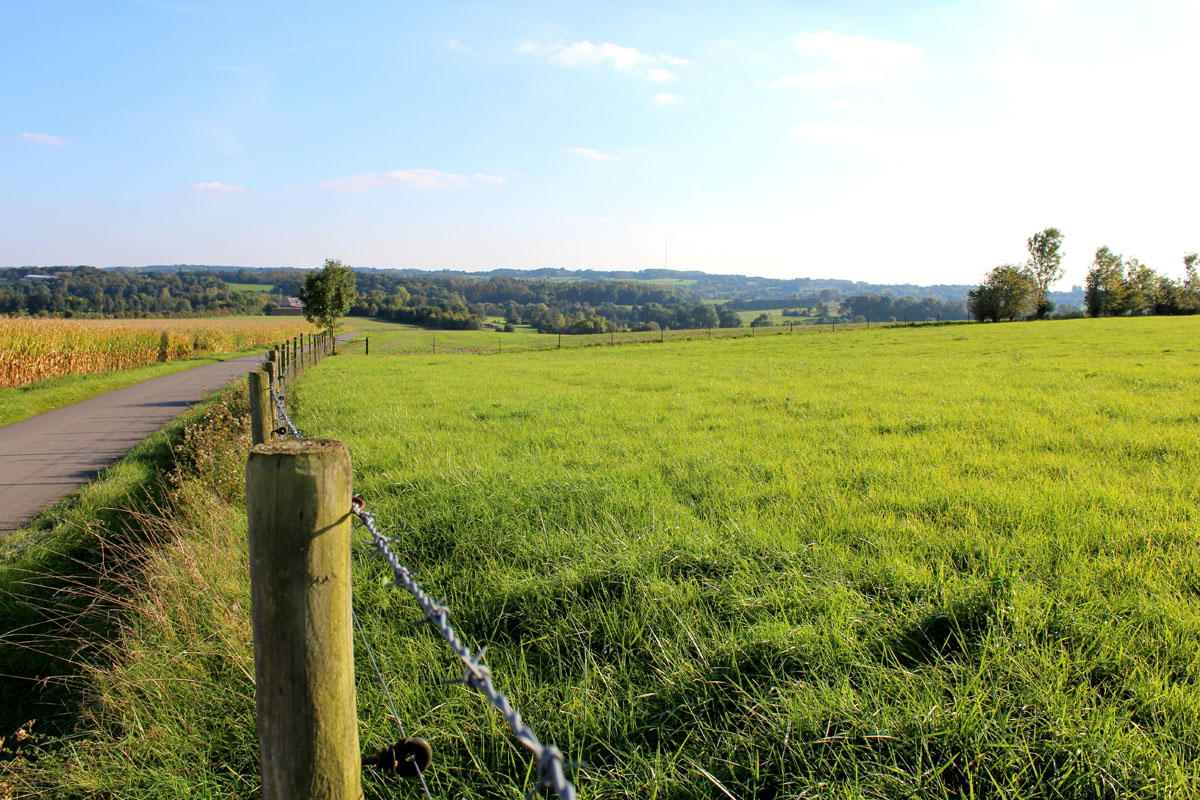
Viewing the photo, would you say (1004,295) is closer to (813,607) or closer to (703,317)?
(703,317)

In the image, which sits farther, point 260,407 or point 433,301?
point 433,301

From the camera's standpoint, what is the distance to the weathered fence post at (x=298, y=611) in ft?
5.18

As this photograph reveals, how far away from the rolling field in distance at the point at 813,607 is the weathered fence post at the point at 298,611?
1.07 meters

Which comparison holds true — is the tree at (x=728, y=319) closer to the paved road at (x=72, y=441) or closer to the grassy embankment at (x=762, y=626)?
the paved road at (x=72, y=441)

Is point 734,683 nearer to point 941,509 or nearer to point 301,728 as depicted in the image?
point 301,728

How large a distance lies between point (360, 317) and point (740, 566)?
4254 inches

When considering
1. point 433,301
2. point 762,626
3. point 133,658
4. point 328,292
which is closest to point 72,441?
point 133,658

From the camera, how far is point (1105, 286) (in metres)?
75.9

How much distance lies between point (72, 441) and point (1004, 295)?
270 ft

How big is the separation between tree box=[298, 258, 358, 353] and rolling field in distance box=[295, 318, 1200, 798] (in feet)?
112

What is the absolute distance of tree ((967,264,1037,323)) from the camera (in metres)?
70.2

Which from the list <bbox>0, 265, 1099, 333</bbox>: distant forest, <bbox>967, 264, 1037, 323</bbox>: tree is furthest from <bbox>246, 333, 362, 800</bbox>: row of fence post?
<bbox>967, 264, 1037, 323</bbox>: tree

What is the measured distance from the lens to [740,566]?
3898 mm

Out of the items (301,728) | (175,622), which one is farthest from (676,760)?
(175,622)
